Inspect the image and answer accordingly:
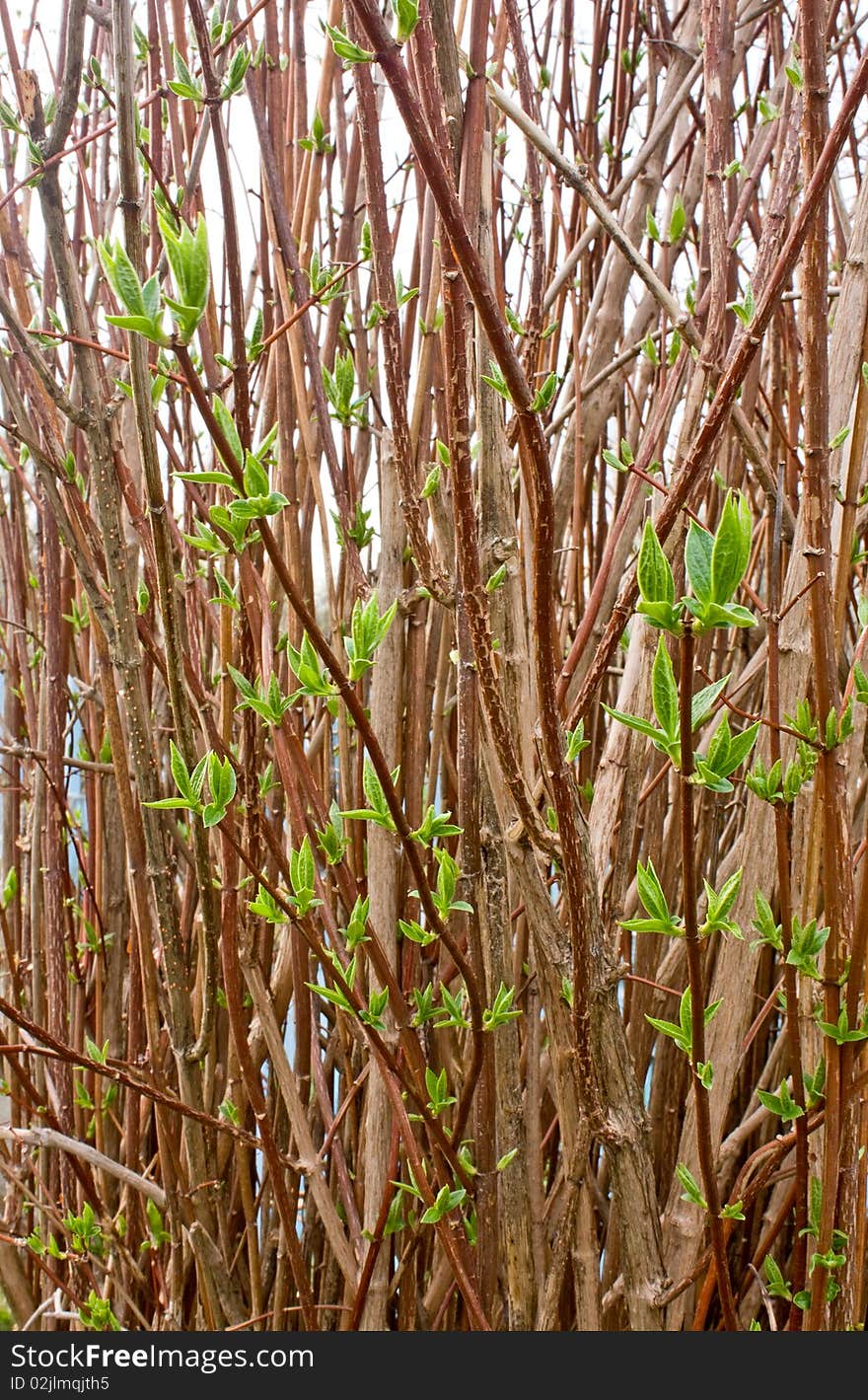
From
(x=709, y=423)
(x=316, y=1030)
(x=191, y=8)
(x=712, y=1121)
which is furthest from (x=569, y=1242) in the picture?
(x=191, y=8)

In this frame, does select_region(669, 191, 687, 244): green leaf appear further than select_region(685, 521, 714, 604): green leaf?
Yes

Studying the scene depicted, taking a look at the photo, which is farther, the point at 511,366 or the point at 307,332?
the point at 307,332

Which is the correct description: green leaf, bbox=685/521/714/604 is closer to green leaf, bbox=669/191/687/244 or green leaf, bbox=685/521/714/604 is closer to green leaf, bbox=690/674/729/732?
green leaf, bbox=690/674/729/732

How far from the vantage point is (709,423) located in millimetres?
508

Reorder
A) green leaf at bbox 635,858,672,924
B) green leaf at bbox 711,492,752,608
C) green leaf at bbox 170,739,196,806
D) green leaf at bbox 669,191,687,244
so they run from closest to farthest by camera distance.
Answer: green leaf at bbox 711,492,752,608
green leaf at bbox 635,858,672,924
green leaf at bbox 170,739,196,806
green leaf at bbox 669,191,687,244

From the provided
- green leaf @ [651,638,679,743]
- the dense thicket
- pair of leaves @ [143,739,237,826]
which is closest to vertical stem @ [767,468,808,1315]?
the dense thicket

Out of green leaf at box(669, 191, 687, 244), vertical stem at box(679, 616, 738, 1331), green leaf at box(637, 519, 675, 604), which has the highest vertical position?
green leaf at box(669, 191, 687, 244)

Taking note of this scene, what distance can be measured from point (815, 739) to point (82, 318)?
1.80 feet

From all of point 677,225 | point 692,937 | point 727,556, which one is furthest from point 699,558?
point 677,225

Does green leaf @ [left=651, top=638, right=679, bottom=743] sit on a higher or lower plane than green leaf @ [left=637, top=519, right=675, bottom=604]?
lower

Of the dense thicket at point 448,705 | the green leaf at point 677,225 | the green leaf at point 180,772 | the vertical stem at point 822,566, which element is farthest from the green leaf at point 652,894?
the green leaf at point 677,225

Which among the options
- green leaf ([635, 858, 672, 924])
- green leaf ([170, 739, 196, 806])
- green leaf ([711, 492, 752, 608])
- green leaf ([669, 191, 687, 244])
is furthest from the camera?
green leaf ([669, 191, 687, 244])

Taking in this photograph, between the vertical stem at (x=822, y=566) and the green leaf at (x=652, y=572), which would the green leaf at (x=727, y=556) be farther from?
the vertical stem at (x=822, y=566)

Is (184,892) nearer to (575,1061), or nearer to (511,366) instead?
(575,1061)
